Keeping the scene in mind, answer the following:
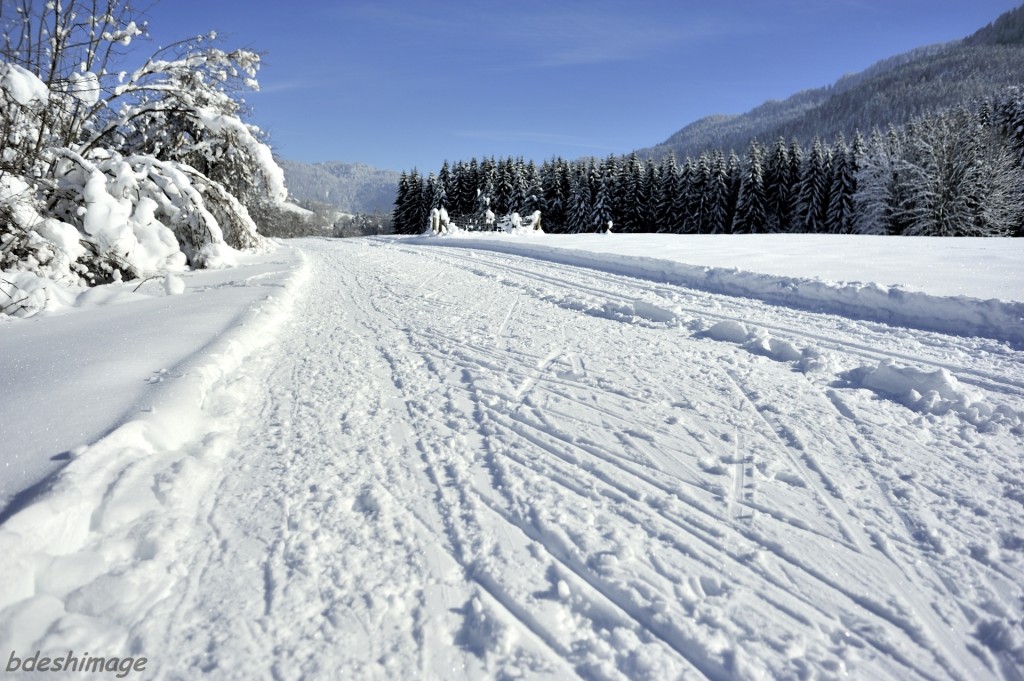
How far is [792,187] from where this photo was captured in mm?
41688

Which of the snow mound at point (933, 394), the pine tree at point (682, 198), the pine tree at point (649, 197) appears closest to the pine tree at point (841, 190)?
the pine tree at point (682, 198)

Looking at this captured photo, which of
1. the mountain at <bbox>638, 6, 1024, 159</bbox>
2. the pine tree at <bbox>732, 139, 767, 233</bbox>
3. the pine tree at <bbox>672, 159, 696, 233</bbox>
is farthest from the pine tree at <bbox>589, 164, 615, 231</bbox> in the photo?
the mountain at <bbox>638, 6, 1024, 159</bbox>

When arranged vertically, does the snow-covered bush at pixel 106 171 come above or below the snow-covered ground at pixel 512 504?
above

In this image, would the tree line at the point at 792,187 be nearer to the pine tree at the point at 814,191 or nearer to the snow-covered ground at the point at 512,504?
the pine tree at the point at 814,191

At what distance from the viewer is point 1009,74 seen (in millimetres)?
106500

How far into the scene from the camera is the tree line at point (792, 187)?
2761 cm

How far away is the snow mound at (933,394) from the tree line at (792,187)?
29.7 metres

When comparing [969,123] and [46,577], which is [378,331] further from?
[969,123]

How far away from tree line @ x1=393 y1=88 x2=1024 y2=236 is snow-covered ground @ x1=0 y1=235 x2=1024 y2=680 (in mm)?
29975

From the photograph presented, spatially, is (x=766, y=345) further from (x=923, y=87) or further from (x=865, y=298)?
(x=923, y=87)

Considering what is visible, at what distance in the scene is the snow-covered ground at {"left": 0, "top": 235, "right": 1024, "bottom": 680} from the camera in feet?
5.39

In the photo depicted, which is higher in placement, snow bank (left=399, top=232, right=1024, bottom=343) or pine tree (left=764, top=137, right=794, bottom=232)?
pine tree (left=764, top=137, right=794, bottom=232)

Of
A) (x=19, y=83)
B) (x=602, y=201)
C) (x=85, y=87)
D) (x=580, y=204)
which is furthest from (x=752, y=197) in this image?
(x=19, y=83)

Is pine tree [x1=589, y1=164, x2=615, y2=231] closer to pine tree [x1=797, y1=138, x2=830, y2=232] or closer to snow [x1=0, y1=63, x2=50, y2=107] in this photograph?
pine tree [x1=797, y1=138, x2=830, y2=232]
